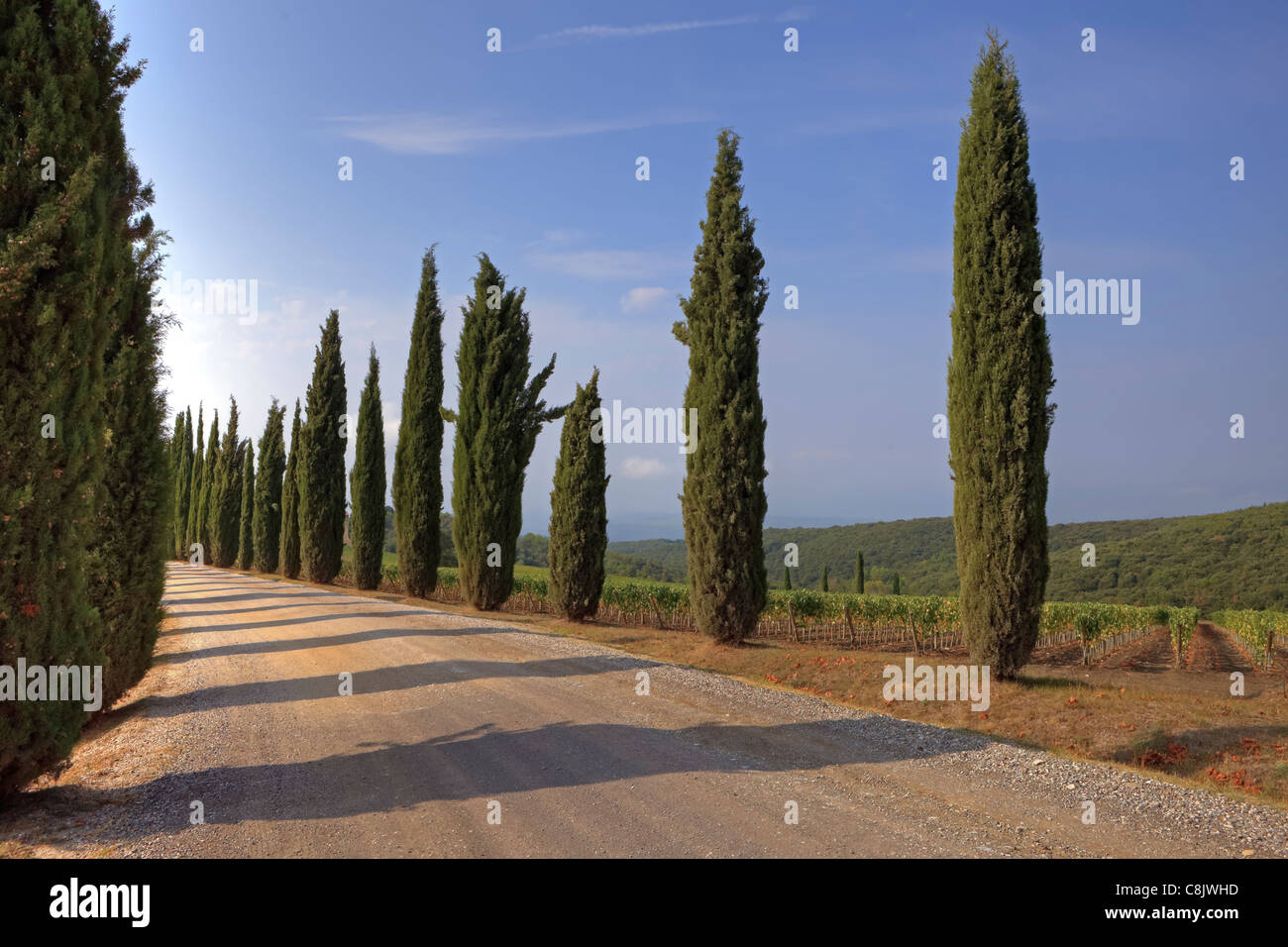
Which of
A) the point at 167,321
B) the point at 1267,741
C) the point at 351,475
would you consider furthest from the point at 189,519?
the point at 1267,741

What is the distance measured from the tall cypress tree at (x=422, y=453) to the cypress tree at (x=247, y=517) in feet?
82.4

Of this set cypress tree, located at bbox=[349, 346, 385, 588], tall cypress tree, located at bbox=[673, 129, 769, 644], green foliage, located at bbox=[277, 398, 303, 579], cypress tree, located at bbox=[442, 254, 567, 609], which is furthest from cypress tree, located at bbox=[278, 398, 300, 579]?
tall cypress tree, located at bbox=[673, 129, 769, 644]

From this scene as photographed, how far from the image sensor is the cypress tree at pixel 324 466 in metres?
32.9

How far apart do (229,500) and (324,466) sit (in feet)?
61.0

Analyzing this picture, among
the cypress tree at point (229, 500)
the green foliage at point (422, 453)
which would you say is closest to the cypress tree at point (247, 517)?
the cypress tree at point (229, 500)

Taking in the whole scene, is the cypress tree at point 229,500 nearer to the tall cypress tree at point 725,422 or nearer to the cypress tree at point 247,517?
the cypress tree at point 247,517

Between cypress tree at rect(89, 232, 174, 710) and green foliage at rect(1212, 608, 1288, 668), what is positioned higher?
cypress tree at rect(89, 232, 174, 710)

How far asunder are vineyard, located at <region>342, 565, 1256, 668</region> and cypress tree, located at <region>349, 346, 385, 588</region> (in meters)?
3.04

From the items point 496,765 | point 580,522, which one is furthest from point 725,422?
point 496,765

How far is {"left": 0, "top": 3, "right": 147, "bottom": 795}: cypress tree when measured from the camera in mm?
5434

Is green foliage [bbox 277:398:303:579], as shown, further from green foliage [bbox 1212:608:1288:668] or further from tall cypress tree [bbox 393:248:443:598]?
green foliage [bbox 1212:608:1288:668]

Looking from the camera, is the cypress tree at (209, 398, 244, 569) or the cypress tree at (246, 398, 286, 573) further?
the cypress tree at (209, 398, 244, 569)

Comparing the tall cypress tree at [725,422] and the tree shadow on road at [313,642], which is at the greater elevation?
the tall cypress tree at [725,422]

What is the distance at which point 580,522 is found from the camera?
830 inches
